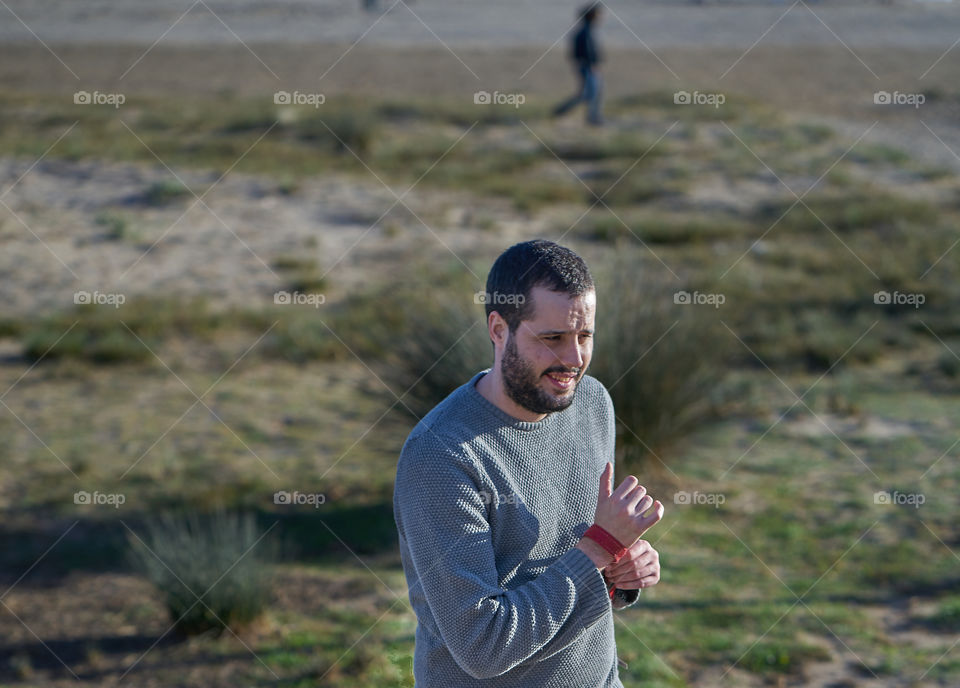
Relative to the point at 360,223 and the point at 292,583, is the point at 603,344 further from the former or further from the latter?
the point at 360,223

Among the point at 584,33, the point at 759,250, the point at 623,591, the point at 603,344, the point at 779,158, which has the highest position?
the point at 584,33

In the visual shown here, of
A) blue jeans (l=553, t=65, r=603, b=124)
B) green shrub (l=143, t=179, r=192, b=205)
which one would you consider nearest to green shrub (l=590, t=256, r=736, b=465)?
green shrub (l=143, t=179, r=192, b=205)

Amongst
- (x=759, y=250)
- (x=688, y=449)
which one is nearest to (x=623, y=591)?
(x=688, y=449)

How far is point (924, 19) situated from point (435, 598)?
44.0 metres

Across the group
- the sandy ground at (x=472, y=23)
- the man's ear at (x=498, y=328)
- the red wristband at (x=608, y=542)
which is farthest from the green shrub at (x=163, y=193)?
the sandy ground at (x=472, y=23)

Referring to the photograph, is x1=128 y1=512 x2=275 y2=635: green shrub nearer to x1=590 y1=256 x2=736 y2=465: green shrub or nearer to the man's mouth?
x1=590 y1=256 x2=736 y2=465: green shrub

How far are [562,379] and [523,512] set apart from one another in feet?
0.83

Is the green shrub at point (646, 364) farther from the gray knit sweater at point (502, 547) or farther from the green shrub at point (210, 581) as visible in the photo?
the gray knit sweater at point (502, 547)

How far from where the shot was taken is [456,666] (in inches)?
78.1

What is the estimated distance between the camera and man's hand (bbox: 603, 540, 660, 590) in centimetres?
194

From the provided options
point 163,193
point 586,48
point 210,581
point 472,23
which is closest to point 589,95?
point 586,48

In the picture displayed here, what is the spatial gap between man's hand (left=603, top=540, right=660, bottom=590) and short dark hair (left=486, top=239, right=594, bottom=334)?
1.52 ft

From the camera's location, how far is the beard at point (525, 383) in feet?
6.40

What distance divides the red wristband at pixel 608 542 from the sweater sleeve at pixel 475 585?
4 centimetres
